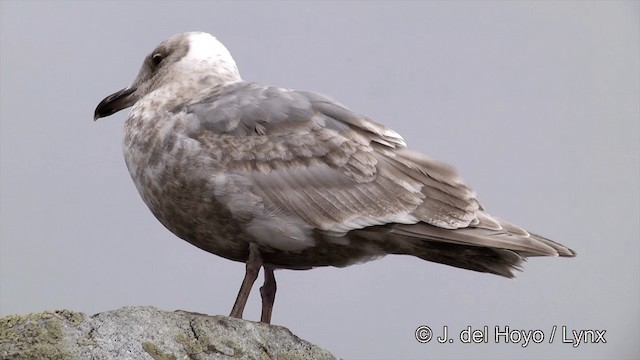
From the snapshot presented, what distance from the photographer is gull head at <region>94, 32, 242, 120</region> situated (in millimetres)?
9062

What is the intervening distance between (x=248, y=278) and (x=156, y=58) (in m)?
2.19

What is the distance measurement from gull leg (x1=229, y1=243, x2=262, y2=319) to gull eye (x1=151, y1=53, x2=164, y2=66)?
6.45 ft

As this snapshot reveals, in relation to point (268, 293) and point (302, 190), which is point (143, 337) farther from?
point (268, 293)

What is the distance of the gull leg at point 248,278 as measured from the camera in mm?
8297

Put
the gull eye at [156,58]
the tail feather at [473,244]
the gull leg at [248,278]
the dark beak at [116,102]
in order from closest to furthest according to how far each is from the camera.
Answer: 1. the tail feather at [473,244]
2. the gull leg at [248,278]
3. the gull eye at [156,58]
4. the dark beak at [116,102]

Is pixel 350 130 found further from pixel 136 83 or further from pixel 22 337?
pixel 22 337

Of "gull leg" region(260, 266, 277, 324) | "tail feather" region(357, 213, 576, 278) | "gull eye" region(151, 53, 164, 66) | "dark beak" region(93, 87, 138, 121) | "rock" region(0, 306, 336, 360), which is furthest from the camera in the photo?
"dark beak" region(93, 87, 138, 121)

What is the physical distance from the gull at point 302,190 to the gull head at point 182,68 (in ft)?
1.49

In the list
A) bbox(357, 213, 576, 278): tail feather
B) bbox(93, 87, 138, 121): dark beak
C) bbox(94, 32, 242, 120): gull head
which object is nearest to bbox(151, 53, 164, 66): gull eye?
bbox(94, 32, 242, 120): gull head

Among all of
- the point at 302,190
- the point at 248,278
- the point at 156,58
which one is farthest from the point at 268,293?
the point at 156,58

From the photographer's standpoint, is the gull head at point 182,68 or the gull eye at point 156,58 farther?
the gull eye at point 156,58

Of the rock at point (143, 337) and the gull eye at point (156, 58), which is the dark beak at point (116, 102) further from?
the rock at point (143, 337)

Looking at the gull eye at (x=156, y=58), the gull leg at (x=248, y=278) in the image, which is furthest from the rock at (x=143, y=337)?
the gull eye at (x=156, y=58)

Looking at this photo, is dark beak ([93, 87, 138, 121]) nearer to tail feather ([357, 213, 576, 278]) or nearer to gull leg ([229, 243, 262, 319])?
gull leg ([229, 243, 262, 319])
